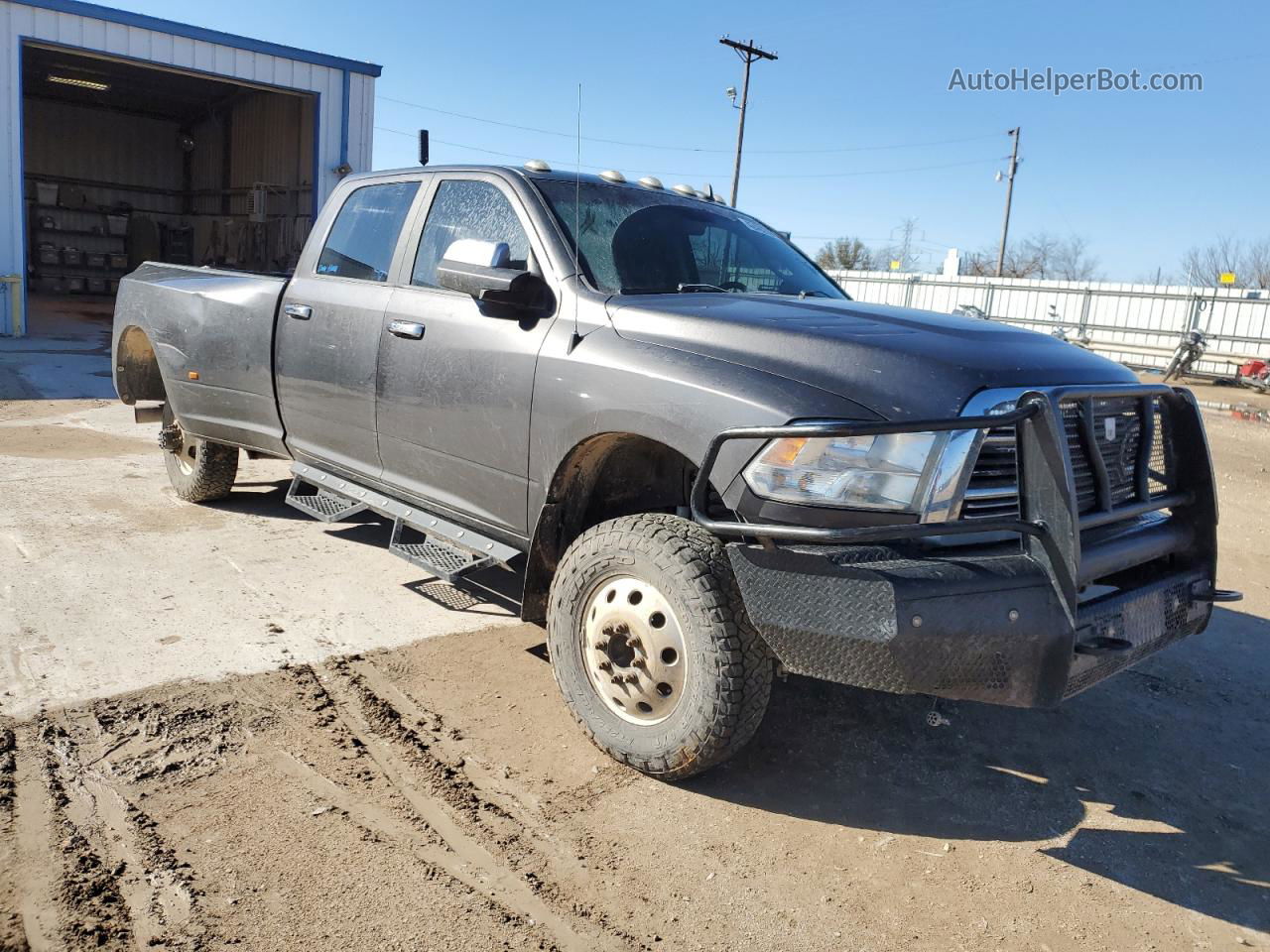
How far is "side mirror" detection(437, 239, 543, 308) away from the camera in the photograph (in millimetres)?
3477

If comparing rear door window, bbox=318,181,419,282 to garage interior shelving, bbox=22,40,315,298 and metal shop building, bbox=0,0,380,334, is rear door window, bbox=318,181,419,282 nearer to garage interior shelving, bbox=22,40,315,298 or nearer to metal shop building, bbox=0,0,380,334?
metal shop building, bbox=0,0,380,334

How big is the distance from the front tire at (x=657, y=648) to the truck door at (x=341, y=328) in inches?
65.9

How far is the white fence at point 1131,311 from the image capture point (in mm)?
21672

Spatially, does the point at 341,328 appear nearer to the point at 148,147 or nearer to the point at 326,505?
the point at 326,505

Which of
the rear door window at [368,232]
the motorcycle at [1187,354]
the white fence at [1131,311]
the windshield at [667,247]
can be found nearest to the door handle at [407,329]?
the rear door window at [368,232]

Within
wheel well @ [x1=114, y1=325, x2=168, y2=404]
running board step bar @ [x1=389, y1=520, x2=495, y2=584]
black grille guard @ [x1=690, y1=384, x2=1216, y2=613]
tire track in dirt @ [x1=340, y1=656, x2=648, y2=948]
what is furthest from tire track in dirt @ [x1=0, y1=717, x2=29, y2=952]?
wheel well @ [x1=114, y1=325, x2=168, y2=404]

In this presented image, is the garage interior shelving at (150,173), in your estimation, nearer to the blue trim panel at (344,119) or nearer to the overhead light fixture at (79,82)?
the overhead light fixture at (79,82)

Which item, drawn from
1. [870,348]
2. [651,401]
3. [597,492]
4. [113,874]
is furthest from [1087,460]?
[113,874]

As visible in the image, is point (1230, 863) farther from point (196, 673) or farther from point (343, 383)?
point (343, 383)

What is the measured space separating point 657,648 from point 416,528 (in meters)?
1.65

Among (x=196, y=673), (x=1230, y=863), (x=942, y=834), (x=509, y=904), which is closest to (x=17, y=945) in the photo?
(x=509, y=904)

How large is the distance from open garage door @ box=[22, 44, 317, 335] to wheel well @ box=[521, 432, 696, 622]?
20.6m

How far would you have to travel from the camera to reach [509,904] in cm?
253

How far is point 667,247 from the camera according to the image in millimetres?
4035
